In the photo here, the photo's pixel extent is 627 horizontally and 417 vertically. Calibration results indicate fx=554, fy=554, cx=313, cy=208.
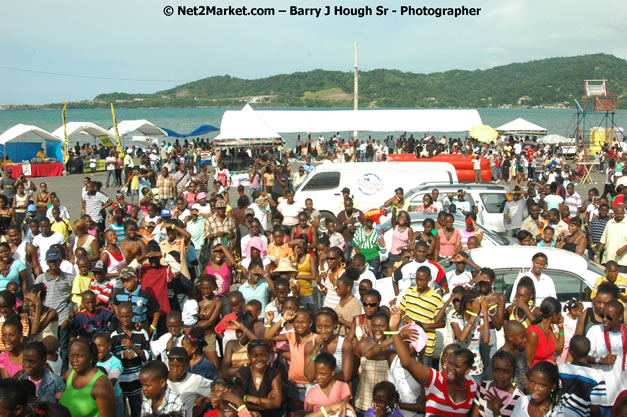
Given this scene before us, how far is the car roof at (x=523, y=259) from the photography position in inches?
271

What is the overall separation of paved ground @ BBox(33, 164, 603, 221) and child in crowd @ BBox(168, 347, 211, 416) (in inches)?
519

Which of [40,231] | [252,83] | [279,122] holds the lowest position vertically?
[40,231]

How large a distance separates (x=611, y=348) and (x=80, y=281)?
586cm

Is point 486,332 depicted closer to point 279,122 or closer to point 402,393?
point 402,393

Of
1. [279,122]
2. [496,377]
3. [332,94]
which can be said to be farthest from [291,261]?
[332,94]

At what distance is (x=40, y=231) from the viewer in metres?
9.02

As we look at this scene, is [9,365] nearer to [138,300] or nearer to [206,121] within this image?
[138,300]

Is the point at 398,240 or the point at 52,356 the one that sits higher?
the point at 398,240

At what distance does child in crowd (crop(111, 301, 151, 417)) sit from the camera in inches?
209

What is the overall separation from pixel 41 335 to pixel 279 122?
26.4 m

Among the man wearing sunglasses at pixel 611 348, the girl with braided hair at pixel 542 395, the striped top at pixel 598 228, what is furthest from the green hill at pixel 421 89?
the girl with braided hair at pixel 542 395

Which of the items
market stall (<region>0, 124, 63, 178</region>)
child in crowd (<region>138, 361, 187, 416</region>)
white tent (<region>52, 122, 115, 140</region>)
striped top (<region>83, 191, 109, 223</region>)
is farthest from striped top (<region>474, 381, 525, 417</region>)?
white tent (<region>52, 122, 115, 140</region>)

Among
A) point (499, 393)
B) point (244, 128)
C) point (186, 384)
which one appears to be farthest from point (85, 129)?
point (499, 393)

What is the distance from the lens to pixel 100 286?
6.76 m
